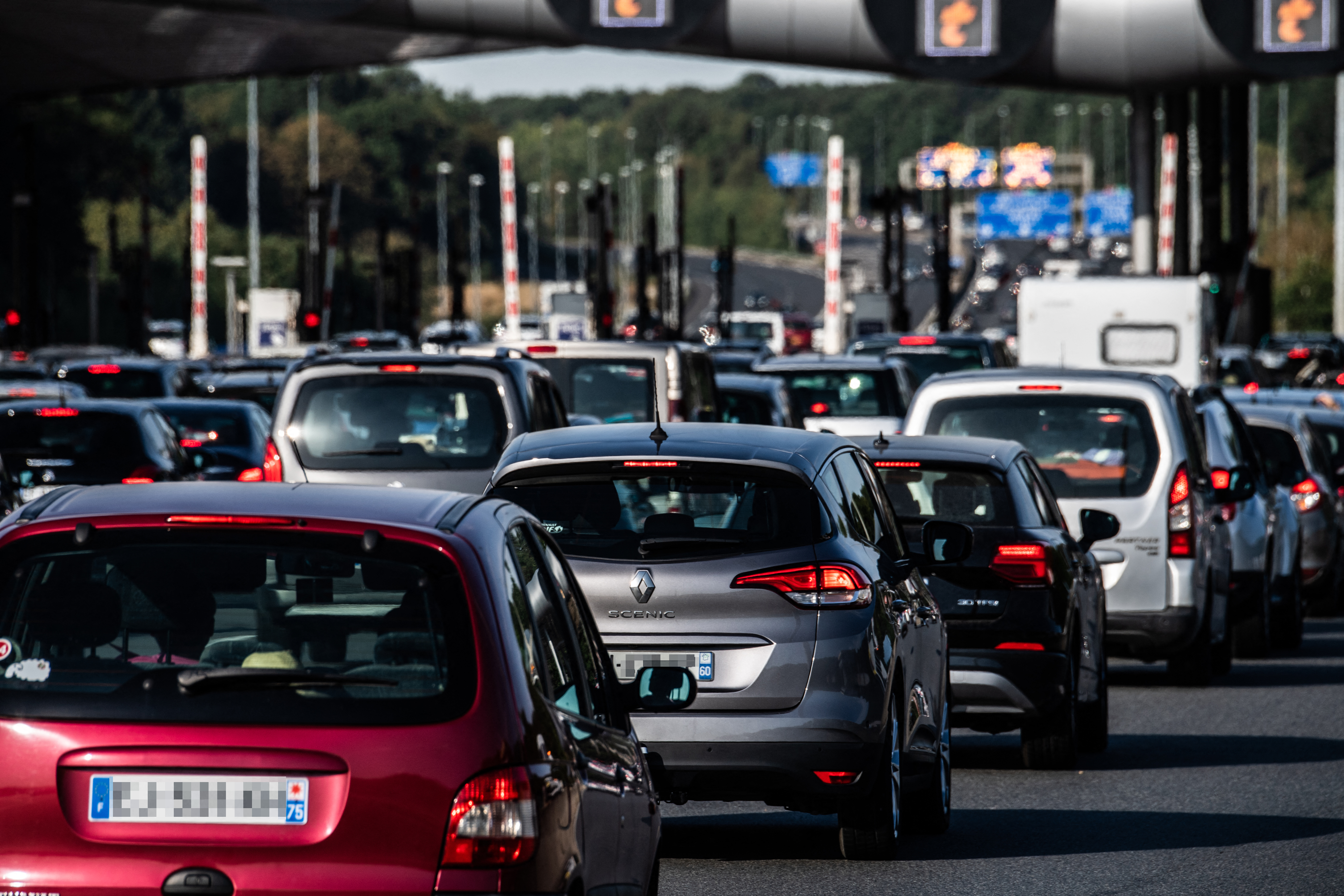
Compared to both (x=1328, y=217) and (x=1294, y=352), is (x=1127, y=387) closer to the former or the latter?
(x=1294, y=352)

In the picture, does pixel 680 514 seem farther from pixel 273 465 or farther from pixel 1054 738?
pixel 273 465

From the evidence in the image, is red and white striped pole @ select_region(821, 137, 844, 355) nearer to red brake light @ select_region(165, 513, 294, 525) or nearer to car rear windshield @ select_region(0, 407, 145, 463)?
car rear windshield @ select_region(0, 407, 145, 463)

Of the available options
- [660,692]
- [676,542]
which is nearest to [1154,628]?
[676,542]

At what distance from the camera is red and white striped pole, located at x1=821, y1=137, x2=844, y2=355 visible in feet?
145

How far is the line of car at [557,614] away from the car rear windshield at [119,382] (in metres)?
9.86

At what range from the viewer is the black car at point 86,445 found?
18.3 m

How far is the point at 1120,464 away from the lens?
14.9 meters

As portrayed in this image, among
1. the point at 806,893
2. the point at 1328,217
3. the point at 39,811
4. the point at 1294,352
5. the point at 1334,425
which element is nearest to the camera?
the point at 39,811

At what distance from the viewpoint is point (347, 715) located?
197 inches

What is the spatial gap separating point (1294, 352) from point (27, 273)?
28676 mm

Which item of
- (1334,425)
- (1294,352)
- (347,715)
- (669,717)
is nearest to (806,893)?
(669,717)

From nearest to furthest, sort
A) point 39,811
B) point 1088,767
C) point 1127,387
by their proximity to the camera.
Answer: point 39,811
point 1088,767
point 1127,387

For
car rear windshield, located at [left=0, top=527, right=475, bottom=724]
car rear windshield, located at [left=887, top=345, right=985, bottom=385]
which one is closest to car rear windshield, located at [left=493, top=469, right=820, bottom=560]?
car rear windshield, located at [left=0, top=527, right=475, bottom=724]

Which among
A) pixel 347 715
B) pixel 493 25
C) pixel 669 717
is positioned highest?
pixel 493 25
